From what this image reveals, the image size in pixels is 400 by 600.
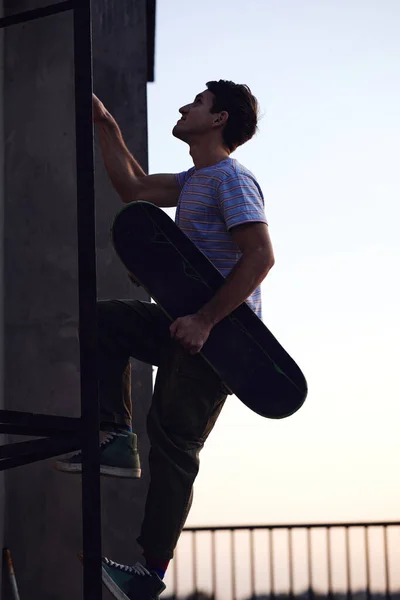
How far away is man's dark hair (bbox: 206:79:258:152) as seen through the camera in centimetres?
353

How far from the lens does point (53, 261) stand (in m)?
4.79

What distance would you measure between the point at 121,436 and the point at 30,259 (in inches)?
73.2

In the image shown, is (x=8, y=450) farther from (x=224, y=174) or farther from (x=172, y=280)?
(x=224, y=174)

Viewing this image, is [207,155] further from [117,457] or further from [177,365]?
[117,457]

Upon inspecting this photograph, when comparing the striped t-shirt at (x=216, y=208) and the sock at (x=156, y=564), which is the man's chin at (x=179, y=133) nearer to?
the striped t-shirt at (x=216, y=208)

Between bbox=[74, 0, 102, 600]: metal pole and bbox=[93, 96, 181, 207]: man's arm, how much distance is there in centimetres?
79

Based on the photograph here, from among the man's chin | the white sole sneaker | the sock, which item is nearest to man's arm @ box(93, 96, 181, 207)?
the man's chin

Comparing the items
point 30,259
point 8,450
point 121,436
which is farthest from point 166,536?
point 30,259

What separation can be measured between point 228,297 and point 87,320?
461 millimetres

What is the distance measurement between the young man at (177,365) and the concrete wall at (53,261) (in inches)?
56.3

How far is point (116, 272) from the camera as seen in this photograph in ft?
15.6

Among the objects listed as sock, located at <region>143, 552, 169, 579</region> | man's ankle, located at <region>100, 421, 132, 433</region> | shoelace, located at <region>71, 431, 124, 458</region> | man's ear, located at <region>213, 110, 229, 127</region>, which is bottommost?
sock, located at <region>143, 552, 169, 579</region>

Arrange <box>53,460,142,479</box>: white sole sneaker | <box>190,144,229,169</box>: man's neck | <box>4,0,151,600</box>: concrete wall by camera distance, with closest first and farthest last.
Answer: <box>53,460,142,479</box>: white sole sneaker < <box>190,144,229,169</box>: man's neck < <box>4,0,151,600</box>: concrete wall

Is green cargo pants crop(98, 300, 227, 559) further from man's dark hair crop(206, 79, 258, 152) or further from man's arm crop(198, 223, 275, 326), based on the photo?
man's dark hair crop(206, 79, 258, 152)
